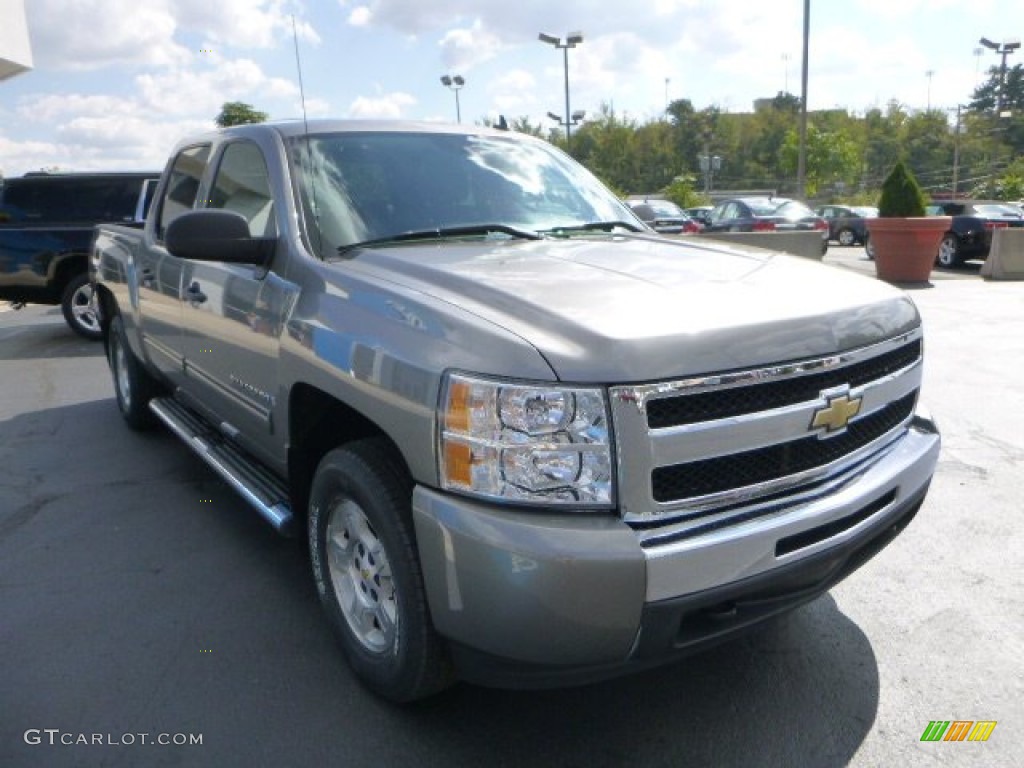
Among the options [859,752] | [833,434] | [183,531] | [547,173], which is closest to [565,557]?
[833,434]

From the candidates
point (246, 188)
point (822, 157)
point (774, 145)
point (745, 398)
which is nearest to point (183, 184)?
point (246, 188)

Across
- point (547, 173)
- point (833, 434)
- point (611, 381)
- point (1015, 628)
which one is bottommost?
point (1015, 628)

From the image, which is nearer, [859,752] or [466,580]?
[466,580]

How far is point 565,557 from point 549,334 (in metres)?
0.56

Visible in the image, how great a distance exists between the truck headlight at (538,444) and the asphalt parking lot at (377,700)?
938 millimetres

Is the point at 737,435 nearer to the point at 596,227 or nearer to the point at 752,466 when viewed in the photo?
the point at 752,466

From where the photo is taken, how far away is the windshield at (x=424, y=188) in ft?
11.0

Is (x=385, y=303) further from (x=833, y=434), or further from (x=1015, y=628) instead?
(x=1015, y=628)

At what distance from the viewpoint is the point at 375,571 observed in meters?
2.75

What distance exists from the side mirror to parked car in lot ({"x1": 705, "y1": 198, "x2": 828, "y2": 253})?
16.6 meters

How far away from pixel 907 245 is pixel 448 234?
43.3 feet

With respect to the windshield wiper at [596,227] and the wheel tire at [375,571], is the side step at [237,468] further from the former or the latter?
the windshield wiper at [596,227]

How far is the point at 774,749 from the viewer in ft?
8.48

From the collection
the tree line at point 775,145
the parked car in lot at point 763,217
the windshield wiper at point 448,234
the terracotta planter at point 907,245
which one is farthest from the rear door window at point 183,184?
the tree line at point 775,145
